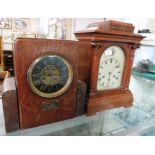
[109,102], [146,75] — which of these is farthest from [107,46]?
[146,75]

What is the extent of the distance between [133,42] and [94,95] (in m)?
0.28

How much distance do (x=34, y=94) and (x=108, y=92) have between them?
332 millimetres

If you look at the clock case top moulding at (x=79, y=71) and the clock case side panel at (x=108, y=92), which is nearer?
the clock case top moulding at (x=79, y=71)

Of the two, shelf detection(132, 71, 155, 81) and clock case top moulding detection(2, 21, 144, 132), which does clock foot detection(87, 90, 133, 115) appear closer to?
clock case top moulding detection(2, 21, 144, 132)

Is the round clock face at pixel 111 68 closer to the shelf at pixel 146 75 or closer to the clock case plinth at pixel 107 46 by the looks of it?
the clock case plinth at pixel 107 46

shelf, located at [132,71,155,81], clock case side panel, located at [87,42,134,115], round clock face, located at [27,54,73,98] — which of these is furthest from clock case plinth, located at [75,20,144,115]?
shelf, located at [132,71,155,81]

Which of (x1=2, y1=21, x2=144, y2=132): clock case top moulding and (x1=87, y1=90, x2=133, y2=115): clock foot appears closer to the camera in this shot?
(x1=2, y1=21, x2=144, y2=132): clock case top moulding

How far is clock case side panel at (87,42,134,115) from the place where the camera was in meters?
0.61

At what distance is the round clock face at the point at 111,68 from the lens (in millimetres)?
639

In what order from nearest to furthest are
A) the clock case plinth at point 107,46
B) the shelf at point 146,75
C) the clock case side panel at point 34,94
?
the clock case side panel at point 34,94 < the clock case plinth at point 107,46 < the shelf at point 146,75

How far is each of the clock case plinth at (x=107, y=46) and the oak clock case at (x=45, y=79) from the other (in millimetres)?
66

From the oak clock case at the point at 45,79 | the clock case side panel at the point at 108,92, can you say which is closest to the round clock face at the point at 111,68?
the clock case side panel at the point at 108,92

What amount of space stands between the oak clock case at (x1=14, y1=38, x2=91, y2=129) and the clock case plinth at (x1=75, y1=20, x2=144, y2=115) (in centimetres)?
7
